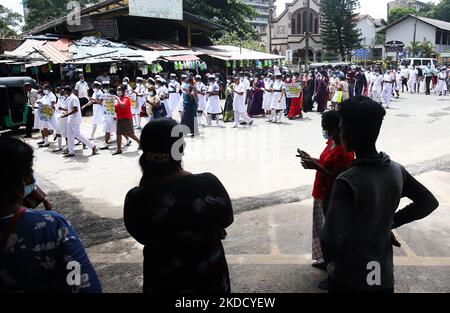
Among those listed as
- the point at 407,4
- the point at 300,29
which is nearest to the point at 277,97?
the point at 300,29

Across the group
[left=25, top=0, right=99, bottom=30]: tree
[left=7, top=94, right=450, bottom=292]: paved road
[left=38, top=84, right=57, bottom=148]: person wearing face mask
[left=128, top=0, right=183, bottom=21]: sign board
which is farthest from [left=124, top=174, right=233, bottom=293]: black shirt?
[left=25, top=0, right=99, bottom=30]: tree

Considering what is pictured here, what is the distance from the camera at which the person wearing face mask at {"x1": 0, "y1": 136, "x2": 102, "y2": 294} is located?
5.48 ft

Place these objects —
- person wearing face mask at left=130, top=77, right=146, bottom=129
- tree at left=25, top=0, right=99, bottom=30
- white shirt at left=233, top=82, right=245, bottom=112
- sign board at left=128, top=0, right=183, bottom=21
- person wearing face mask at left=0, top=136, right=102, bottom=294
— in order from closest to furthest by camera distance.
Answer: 1. person wearing face mask at left=0, top=136, right=102, bottom=294
2. white shirt at left=233, top=82, right=245, bottom=112
3. person wearing face mask at left=130, top=77, right=146, bottom=129
4. sign board at left=128, top=0, right=183, bottom=21
5. tree at left=25, top=0, right=99, bottom=30

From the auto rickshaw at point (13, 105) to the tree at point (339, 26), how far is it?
4197 cm

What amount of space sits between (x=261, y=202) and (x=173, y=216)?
4004 mm

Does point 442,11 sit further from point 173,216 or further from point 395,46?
point 173,216

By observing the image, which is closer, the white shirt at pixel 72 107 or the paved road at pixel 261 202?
the paved road at pixel 261 202

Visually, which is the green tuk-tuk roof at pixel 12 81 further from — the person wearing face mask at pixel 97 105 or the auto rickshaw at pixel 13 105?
the person wearing face mask at pixel 97 105

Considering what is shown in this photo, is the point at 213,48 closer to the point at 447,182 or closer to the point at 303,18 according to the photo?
the point at 447,182

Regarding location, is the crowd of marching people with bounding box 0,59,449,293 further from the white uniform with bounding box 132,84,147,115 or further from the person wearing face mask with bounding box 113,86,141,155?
the white uniform with bounding box 132,84,147,115

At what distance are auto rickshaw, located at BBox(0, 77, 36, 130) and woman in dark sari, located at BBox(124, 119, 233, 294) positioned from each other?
36.5 ft

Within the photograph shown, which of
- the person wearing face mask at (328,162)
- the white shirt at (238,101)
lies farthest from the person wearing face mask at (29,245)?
the white shirt at (238,101)

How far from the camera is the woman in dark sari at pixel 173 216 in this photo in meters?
2.06

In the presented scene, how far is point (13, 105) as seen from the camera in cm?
1195
